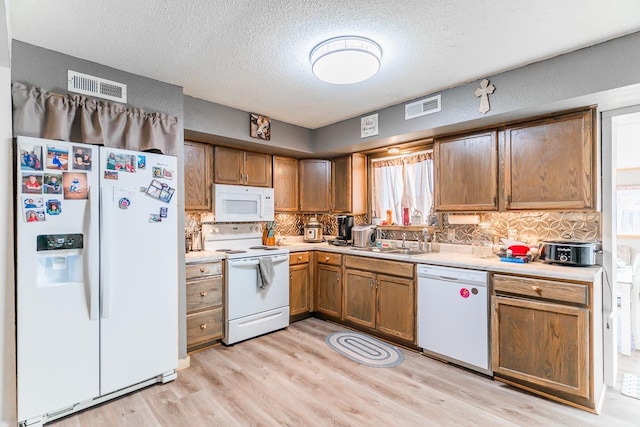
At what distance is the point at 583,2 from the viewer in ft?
5.43

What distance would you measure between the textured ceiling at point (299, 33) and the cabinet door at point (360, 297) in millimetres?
1981

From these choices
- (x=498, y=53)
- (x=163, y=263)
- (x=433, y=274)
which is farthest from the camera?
(x=433, y=274)

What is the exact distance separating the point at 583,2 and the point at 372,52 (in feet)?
3.68

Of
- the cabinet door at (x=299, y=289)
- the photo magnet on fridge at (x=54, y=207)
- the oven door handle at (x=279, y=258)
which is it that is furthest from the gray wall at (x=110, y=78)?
the cabinet door at (x=299, y=289)

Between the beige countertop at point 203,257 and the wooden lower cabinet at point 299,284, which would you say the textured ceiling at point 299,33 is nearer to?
the beige countertop at point 203,257

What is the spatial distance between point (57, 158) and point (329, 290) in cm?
286

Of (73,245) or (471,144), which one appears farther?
(471,144)

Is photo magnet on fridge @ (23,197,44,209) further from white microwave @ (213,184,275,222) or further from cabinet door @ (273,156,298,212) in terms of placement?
cabinet door @ (273,156,298,212)

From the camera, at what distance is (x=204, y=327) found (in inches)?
118

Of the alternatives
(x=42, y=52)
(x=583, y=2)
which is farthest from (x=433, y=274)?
(x=42, y=52)

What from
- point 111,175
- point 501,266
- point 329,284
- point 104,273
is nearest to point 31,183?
point 111,175

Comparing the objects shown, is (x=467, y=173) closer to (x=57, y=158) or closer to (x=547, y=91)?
(x=547, y=91)

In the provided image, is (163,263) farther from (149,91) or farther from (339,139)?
(339,139)

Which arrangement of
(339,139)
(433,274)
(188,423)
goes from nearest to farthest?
(188,423)
(433,274)
(339,139)
